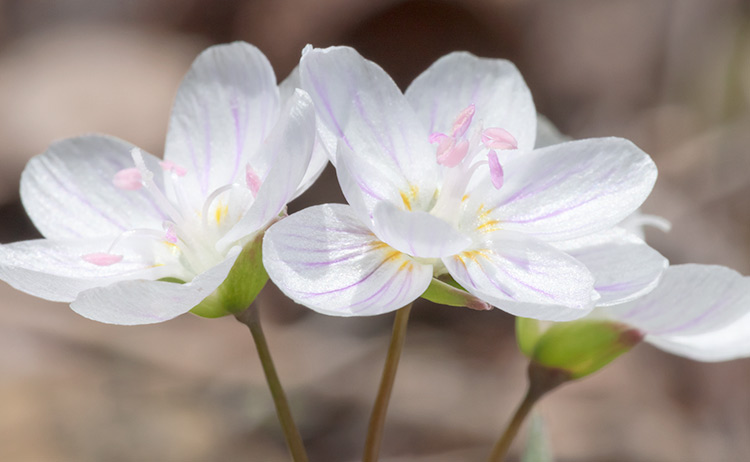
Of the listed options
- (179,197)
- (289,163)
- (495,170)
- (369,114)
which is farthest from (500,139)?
(179,197)

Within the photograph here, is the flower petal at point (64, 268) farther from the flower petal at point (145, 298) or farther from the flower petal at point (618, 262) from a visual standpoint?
the flower petal at point (618, 262)

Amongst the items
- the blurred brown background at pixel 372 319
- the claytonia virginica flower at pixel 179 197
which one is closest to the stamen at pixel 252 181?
the claytonia virginica flower at pixel 179 197

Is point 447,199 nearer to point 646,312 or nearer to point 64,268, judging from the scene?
point 646,312

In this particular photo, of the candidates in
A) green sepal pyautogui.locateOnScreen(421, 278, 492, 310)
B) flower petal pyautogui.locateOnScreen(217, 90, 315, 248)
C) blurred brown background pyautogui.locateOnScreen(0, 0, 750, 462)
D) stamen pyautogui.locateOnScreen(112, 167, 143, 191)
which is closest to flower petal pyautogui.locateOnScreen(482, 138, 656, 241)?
green sepal pyautogui.locateOnScreen(421, 278, 492, 310)

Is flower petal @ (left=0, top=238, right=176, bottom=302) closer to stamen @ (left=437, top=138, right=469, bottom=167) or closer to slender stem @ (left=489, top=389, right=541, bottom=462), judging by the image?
stamen @ (left=437, top=138, right=469, bottom=167)

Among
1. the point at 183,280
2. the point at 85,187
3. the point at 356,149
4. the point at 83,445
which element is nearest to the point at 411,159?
the point at 356,149

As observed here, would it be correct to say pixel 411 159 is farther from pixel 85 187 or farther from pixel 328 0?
pixel 328 0
